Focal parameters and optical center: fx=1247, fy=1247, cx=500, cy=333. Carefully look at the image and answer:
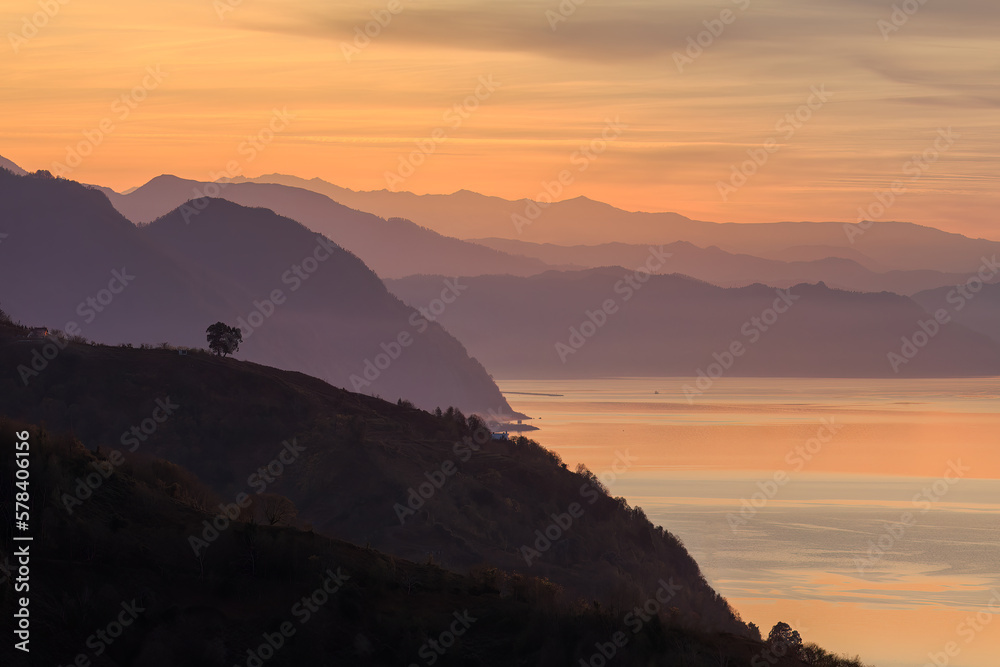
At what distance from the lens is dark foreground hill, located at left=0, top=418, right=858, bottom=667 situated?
33188mm

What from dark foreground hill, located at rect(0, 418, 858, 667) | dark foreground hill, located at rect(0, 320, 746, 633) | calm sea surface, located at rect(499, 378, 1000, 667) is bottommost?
dark foreground hill, located at rect(0, 418, 858, 667)

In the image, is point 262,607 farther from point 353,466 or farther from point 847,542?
point 847,542

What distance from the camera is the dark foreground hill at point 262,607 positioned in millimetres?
33188

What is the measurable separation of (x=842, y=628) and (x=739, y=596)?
12097mm

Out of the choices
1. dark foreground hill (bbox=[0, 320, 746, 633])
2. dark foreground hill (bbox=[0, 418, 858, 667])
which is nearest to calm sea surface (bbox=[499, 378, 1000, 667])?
dark foreground hill (bbox=[0, 320, 746, 633])

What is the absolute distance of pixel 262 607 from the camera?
3591 cm

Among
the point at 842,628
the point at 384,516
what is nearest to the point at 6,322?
the point at 384,516

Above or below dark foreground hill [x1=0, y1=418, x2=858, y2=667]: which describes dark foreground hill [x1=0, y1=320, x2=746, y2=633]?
above

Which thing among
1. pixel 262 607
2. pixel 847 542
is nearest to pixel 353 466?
pixel 262 607

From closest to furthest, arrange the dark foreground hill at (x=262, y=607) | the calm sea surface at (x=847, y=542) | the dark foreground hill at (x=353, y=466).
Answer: the dark foreground hill at (x=262, y=607), the dark foreground hill at (x=353, y=466), the calm sea surface at (x=847, y=542)

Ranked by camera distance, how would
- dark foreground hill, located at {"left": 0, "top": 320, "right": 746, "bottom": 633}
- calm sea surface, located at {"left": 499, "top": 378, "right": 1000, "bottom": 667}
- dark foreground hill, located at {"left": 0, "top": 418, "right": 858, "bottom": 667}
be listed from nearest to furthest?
1. dark foreground hill, located at {"left": 0, "top": 418, "right": 858, "bottom": 667}
2. dark foreground hill, located at {"left": 0, "top": 320, "right": 746, "bottom": 633}
3. calm sea surface, located at {"left": 499, "top": 378, "right": 1000, "bottom": 667}

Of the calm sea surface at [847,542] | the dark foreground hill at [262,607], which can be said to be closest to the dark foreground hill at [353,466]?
the calm sea surface at [847,542]

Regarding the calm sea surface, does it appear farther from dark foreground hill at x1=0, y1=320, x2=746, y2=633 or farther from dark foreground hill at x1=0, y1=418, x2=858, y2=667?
dark foreground hill at x1=0, y1=418, x2=858, y2=667

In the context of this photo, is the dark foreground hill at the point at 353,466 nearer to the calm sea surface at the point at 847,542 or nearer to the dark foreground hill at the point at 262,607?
the calm sea surface at the point at 847,542
